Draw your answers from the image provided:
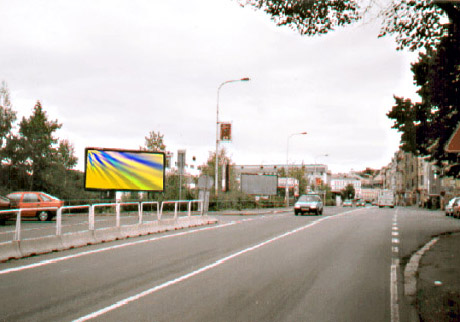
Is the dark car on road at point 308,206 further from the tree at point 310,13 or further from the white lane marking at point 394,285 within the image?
the tree at point 310,13

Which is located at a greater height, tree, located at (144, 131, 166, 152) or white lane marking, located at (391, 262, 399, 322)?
tree, located at (144, 131, 166, 152)

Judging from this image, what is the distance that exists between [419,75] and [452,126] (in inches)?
130

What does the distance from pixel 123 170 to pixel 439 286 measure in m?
17.1

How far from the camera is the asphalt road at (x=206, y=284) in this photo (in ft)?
20.5

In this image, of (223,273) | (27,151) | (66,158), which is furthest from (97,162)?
(66,158)

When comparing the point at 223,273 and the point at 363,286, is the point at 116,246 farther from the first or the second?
the point at 363,286

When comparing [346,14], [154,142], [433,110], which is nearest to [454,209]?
[433,110]

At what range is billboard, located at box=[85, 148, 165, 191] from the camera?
2258 centimetres

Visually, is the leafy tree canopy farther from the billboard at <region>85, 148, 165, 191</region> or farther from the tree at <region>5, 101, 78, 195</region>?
the billboard at <region>85, 148, 165, 191</region>

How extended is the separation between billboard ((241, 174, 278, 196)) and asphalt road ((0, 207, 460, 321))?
170 ft

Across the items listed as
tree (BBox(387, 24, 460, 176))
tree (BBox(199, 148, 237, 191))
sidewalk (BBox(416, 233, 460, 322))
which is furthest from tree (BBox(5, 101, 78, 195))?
sidewalk (BBox(416, 233, 460, 322))

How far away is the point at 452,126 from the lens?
2138 centimetres

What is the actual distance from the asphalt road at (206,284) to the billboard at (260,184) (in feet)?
170

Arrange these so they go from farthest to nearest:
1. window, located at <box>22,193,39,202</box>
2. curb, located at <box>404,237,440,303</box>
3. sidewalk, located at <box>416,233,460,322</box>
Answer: window, located at <box>22,193,39,202</box> < curb, located at <box>404,237,440,303</box> < sidewalk, located at <box>416,233,460,322</box>
